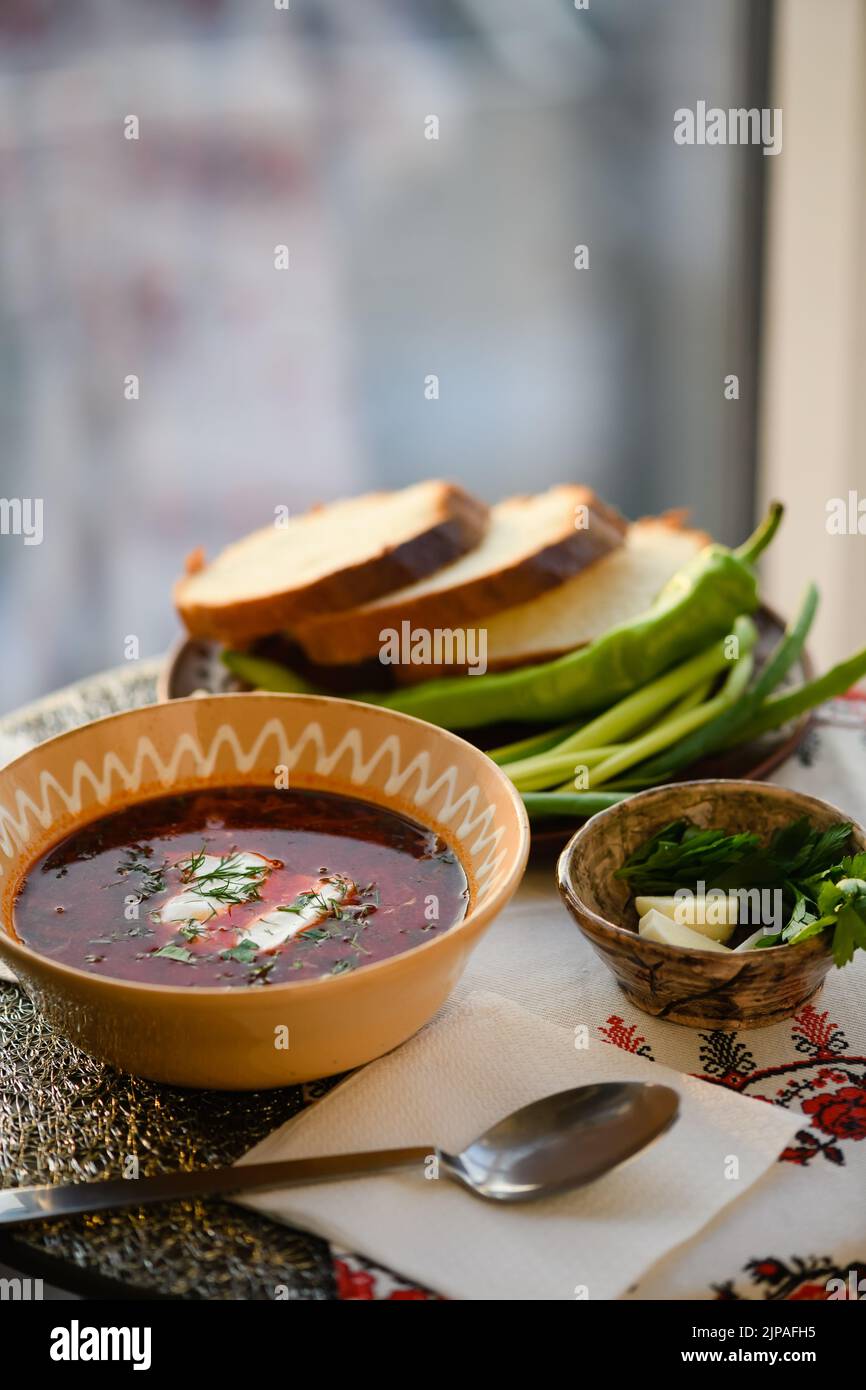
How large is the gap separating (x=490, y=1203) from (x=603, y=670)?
917mm

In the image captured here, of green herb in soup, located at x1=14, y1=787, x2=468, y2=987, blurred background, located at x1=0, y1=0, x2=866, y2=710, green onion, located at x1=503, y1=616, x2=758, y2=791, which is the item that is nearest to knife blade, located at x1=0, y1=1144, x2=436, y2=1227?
green herb in soup, located at x1=14, y1=787, x2=468, y2=987

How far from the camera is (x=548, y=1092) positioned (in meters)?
1.37

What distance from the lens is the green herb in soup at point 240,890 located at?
1344mm

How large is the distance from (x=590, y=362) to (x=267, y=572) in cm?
233

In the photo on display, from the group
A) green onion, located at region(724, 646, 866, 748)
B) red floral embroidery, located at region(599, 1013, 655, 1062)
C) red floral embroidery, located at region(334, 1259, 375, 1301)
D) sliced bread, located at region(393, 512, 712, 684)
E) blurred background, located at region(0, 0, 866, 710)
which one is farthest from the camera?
blurred background, located at region(0, 0, 866, 710)

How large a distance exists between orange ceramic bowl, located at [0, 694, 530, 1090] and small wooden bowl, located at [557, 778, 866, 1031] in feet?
0.44

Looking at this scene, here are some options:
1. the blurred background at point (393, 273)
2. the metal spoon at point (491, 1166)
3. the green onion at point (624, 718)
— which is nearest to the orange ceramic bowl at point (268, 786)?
the metal spoon at point (491, 1166)

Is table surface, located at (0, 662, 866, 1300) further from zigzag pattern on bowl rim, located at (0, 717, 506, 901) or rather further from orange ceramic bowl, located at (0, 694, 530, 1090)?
zigzag pattern on bowl rim, located at (0, 717, 506, 901)

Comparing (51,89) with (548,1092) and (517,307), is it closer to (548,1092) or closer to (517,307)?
(517,307)

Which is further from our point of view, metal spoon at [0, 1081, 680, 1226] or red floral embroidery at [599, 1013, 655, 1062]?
red floral embroidery at [599, 1013, 655, 1062]

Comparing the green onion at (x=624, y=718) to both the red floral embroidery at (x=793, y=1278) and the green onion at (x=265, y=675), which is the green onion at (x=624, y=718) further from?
the red floral embroidery at (x=793, y=1278)

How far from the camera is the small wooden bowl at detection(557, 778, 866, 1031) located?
139 cm

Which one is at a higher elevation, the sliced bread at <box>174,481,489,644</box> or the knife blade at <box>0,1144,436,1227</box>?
the sliced bread at <box>174,481,489,644</box>
